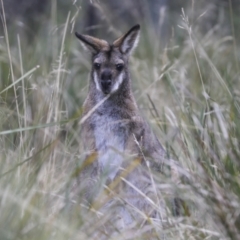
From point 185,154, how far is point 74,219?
1.10 m

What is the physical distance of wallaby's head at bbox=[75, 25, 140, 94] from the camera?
600cm

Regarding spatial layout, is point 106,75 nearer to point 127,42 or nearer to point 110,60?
point 110,60

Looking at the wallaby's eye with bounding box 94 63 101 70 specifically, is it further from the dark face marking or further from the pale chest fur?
the pale chest fur

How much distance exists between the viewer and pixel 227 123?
505 cm

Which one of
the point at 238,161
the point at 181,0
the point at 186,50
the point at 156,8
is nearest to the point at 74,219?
the point at 238,161

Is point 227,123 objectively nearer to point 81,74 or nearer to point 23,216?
point 23,216

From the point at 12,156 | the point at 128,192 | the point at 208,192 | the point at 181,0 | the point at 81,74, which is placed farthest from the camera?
the point at 181,0

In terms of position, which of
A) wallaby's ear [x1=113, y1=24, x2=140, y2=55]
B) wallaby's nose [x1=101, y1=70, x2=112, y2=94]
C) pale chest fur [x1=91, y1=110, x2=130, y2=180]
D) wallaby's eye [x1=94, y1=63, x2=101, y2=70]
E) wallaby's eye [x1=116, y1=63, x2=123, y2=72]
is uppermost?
wallaby's ear [x1=113, y1=24, x2=140, y2=55]

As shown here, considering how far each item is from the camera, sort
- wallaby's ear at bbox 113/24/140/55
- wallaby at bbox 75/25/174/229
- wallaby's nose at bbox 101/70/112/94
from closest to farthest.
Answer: wallaby at bbox 75/25/174/229
wallaby's nose at bbox 101/70/112/94
wallaby's ear at bbox 113/24/140/55

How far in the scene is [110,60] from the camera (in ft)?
20.0

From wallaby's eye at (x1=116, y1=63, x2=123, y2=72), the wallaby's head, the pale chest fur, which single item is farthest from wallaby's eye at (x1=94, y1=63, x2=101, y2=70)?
the pale chest fur

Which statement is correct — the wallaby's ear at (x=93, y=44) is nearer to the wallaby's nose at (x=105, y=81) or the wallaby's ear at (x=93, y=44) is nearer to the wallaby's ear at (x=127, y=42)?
the wallaby's ear at (x=127, y=42)

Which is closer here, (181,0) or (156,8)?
(156,8)

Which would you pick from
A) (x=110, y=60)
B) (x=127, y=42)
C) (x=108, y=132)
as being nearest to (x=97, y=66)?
(x=110, y=60)
